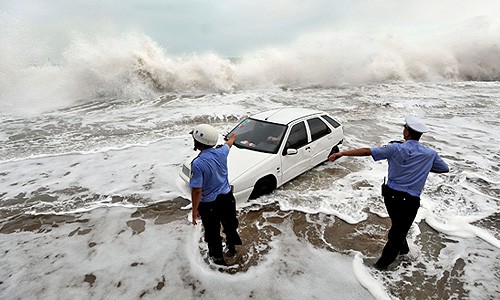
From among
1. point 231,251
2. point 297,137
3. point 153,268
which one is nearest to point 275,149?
point 297,137

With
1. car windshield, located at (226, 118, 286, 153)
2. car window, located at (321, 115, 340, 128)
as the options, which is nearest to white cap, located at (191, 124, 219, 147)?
car windshield, located at (226, 118, 286, 153)

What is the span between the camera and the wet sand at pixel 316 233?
3276 mm

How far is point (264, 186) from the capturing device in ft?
16.6

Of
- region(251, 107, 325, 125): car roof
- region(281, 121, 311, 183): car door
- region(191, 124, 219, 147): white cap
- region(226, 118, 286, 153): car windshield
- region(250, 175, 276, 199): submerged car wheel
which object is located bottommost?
region(250, 175, 276, 199): submerged car wheel

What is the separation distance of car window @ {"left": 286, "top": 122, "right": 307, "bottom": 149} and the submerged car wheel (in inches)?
29.4

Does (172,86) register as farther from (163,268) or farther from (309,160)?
(163,268)

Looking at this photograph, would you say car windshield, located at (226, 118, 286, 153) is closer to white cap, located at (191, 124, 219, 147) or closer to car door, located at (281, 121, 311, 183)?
car door, located at (281, 121, 311, 183)

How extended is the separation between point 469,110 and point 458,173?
30.3 feet

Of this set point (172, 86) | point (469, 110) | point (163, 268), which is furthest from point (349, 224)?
point (172, 86)

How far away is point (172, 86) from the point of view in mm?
20297

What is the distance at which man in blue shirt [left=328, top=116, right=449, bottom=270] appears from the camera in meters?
2.81

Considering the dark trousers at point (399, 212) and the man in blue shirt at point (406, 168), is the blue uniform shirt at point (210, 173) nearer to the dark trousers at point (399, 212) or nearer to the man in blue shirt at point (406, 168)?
the man in blue shirt at point (406, 168)

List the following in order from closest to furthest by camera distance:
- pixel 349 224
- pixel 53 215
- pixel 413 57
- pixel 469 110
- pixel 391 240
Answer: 1. pixel 391 240
2. pixel 349 224
3. pixel 53 215
4. pixel 469 110
5. pixel 413 57

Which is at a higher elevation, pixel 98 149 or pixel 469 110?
pixel 98 149
